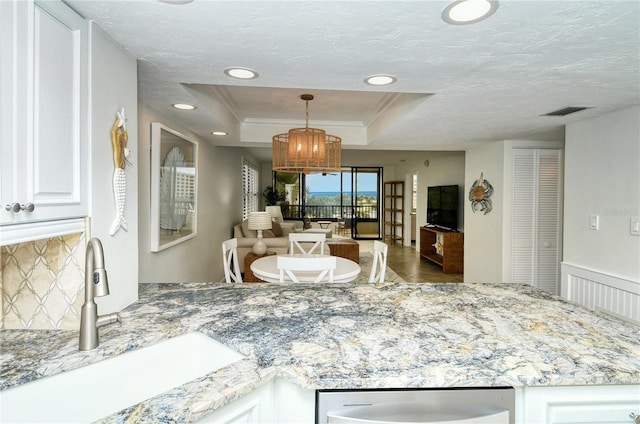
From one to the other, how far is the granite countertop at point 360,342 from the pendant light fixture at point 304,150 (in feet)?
5.86

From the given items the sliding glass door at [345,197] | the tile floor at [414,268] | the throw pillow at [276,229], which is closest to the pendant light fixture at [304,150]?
the tile floor at [414,268]

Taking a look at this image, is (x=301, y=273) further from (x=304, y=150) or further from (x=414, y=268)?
(x=414, y=268)

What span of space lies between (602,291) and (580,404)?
209 cm

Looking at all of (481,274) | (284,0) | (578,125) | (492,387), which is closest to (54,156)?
(284,0)

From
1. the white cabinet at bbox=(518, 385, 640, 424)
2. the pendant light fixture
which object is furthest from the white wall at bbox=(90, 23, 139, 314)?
Answer: the pendant light fixture

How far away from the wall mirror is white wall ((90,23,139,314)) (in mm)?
914

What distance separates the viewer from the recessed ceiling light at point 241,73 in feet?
5.79

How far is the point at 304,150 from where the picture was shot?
10.6 feet

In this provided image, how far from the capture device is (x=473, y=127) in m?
3.18

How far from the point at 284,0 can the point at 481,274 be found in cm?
433

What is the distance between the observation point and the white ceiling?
1.19 meters

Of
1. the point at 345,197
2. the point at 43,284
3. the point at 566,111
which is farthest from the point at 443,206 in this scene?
the point at 43,284

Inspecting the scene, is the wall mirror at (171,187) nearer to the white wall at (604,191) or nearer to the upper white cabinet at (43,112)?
the upper white cabinet at (43,112)

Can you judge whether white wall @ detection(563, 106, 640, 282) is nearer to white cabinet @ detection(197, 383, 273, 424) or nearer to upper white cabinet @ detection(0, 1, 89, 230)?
white cabinet @ detection(197, 383, 273, 424)
